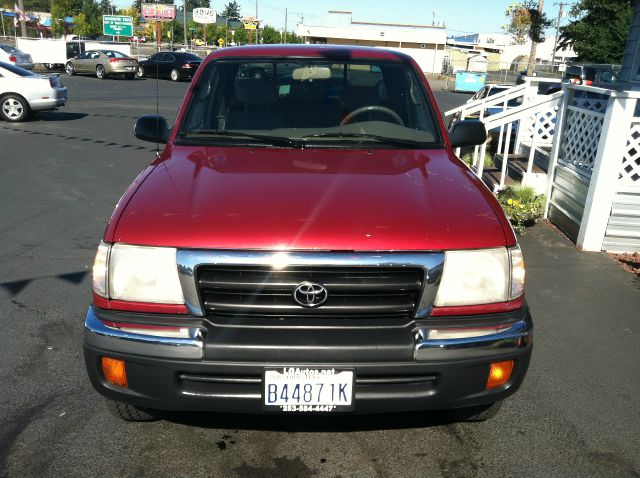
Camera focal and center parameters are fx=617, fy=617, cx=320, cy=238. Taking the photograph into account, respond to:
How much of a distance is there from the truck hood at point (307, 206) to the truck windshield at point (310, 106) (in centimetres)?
36

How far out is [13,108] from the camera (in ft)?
49.2

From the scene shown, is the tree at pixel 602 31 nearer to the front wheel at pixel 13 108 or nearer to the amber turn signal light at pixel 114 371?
the front wheel at pixel 13 108

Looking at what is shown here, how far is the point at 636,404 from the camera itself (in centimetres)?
352

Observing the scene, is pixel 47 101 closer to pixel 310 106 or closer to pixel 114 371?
pixel 310 106

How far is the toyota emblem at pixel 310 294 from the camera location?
8.41 ft

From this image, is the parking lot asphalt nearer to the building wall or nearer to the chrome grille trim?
the chrome grille trim

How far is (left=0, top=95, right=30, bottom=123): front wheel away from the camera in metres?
15.0

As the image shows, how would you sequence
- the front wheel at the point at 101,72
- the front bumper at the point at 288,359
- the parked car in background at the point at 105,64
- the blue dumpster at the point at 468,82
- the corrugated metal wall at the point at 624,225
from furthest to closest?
the blue dumpster at the point at 468,82
the front wheel at the point at 101,72
the parked car in background at the point at 105,64
the corrugated metal wall at the point at 624,225
the front bumper at the point at 288,359

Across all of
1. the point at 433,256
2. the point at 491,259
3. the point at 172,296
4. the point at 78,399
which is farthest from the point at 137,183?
the point at 491,259

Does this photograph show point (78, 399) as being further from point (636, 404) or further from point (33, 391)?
point (636, 404)

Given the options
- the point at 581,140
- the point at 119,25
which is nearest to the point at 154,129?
the point at 581,140

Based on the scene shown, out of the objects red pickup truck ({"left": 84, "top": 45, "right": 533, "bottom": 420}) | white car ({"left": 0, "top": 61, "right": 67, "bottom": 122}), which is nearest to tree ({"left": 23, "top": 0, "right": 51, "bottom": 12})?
white car ({"left": 0, "top": 61, "right": 67, "bottom": 122})

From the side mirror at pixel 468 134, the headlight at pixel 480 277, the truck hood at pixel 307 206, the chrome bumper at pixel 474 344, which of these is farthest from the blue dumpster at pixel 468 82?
the chrome bumper at pixel 474 344

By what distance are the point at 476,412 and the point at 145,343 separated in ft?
5.71
